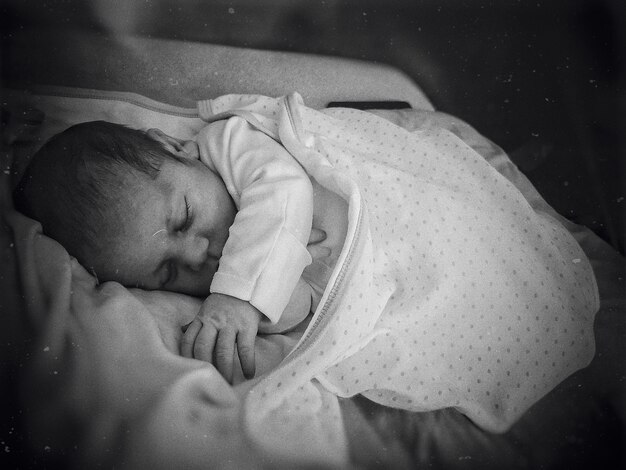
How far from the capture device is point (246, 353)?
1.79ft

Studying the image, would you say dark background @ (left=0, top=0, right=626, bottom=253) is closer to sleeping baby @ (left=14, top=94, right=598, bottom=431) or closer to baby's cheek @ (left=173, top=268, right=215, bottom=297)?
sleeping baby @ (left=14, top=94, right=598, bottom=431)

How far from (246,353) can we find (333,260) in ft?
0.47

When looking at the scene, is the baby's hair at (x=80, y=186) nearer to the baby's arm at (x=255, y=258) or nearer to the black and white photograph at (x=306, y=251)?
the black and white photograph at (x=306, y=251)

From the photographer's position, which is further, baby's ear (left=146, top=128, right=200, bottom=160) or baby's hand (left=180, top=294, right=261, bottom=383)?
baby's ear (left=146, top=128, right=200, bottom=160)

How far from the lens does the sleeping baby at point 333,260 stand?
1.80 feet

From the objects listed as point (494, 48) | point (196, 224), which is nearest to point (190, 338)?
point (196, 224)

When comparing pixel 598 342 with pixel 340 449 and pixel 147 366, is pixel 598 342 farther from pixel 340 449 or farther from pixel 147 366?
pixel 147 366

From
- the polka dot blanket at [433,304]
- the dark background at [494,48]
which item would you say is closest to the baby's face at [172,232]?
the polka dot blanket at [433,304]

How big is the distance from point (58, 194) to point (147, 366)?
0.19 m

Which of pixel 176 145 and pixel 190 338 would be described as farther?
pixel 176 145

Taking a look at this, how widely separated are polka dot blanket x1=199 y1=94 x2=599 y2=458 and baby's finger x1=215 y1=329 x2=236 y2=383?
0.04m

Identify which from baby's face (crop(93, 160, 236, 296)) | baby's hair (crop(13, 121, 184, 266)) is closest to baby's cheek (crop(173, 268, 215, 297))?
baby's face (crop(93, 160, 236, 296))

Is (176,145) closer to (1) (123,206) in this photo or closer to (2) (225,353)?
(1) (123,206)

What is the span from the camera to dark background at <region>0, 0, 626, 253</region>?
615mm
